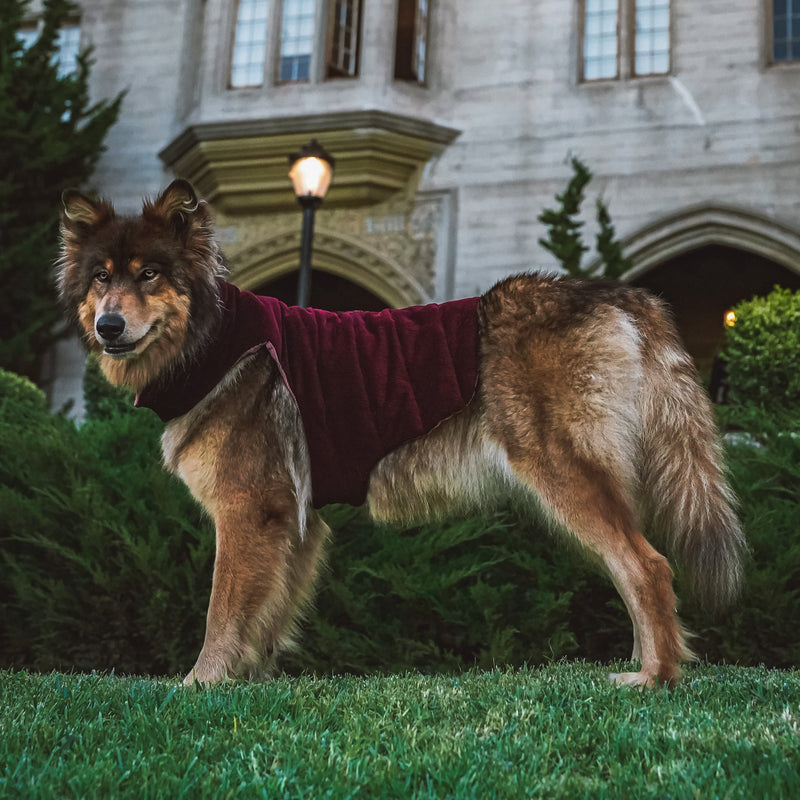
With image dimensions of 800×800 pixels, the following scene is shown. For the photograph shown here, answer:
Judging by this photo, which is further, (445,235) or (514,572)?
(445,235)

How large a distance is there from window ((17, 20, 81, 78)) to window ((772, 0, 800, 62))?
33.5 feet

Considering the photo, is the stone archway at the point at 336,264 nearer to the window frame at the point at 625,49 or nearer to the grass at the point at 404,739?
the window frame at the point at 625,49

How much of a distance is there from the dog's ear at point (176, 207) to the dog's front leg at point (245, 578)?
118 cm


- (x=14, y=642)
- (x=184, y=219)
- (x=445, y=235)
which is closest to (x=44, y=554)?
(x=14, y=642)

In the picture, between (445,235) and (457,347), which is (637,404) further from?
(445,235)

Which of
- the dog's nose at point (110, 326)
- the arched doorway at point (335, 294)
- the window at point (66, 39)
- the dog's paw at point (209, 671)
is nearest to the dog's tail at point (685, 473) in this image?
the dog's paw at point (209, 671)

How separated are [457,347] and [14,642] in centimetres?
306

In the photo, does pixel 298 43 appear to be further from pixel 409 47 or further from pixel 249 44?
pixel 409 47

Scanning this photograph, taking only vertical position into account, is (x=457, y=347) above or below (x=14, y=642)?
above

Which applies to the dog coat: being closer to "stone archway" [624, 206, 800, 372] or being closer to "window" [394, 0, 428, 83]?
"stone archway" [624, 206, 800, 372]

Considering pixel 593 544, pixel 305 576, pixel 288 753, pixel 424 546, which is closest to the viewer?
pixel 288 753

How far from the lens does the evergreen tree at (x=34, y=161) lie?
1227 centimetres

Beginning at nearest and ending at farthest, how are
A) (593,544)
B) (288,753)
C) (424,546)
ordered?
(288,753), (593,544), (424,546)

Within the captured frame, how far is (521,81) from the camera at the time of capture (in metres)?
12.8
